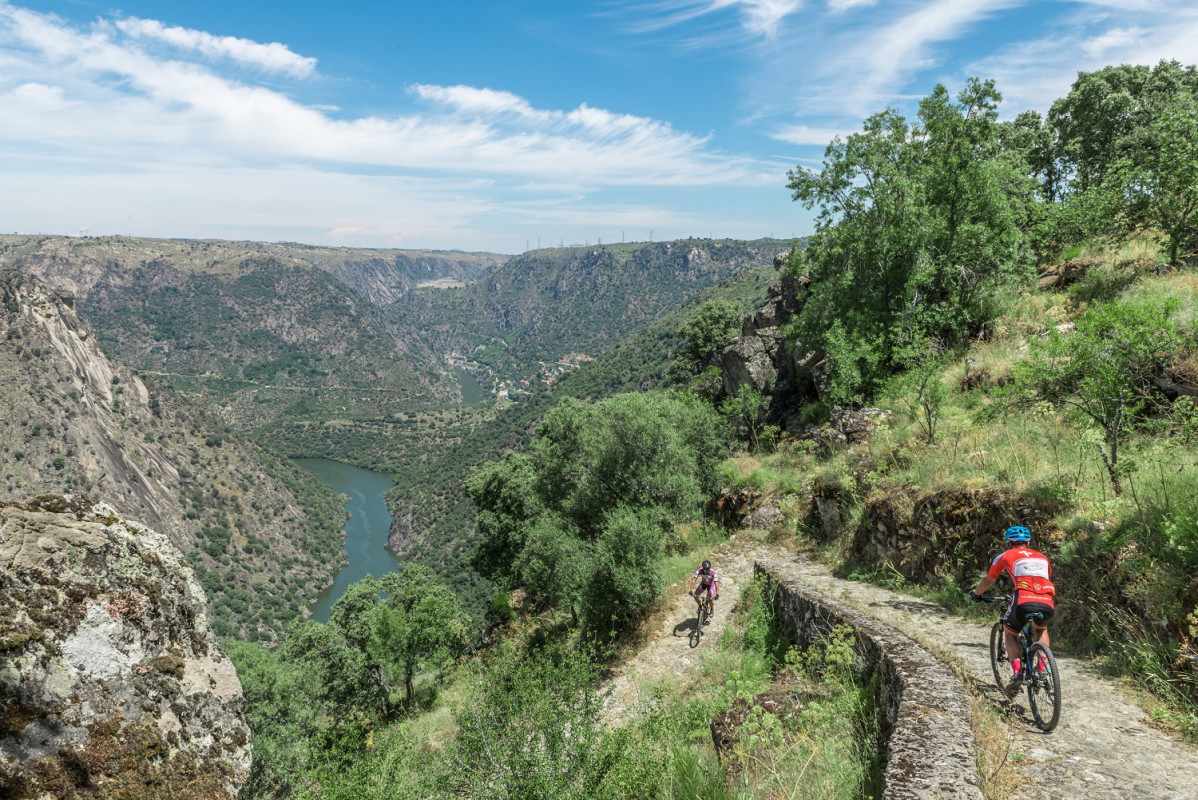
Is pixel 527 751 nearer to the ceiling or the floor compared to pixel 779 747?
nearer to the floor

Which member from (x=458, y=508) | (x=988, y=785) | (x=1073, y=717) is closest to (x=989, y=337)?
(x=1073, y=717)

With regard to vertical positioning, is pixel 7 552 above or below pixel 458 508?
above

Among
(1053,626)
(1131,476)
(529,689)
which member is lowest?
(529,689)

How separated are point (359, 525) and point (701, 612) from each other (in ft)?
489

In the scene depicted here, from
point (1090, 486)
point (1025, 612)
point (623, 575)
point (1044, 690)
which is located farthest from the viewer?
point (623, 575)

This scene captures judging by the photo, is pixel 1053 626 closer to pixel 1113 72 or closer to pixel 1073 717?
pixel 1073 717

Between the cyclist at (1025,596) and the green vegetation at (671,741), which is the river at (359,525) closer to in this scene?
the green vegetation at (671,741)

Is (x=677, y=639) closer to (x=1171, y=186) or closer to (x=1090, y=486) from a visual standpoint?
(x=1090, y=486)

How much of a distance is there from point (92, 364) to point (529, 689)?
13039cm

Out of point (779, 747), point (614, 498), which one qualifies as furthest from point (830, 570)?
point (614, 498)

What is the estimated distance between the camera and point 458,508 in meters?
125

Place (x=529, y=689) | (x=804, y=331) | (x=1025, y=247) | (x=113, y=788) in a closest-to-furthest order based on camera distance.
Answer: (x=113, y=788) → (x=529, y=689) → (x=1025, y=247) → (x=804, y=331)

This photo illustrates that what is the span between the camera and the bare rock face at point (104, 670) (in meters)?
4.11

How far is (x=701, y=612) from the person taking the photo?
38.1ft
